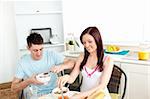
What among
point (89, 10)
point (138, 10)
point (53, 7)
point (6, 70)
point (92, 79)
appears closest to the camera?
point (92, 79)

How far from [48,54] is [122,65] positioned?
0.83 metres

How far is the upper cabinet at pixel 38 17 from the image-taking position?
133 inches

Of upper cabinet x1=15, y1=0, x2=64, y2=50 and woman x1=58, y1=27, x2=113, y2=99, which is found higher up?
upper cabinet x1=15, y1=0, x2=64, y2=50

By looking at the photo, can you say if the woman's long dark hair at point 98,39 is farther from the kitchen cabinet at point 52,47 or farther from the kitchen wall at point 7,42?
the kitchen cabinet at point 52,47

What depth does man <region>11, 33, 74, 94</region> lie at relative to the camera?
7.07 ft

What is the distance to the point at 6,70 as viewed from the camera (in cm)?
308

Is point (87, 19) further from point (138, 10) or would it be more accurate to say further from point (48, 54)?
point (48, 54)

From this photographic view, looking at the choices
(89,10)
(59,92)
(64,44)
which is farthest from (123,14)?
(59,92)

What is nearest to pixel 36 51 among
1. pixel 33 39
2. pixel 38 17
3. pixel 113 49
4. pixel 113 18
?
pixel 33 39

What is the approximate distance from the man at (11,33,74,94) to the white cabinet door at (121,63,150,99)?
72 centimetres

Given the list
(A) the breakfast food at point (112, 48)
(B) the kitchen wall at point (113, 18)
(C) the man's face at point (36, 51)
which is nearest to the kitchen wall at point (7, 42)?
(B) the kitchen wall at point (113, 18)

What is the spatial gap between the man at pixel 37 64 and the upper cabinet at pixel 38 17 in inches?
46.6

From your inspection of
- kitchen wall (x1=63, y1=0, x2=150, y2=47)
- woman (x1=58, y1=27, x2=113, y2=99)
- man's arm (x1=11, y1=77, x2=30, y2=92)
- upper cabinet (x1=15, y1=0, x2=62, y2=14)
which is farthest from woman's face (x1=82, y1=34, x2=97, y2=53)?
upper cabinet (x1=15, y1=0, x2=62, y2=14)

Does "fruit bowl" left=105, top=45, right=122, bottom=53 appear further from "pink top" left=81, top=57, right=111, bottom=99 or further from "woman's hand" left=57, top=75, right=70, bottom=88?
"woman's hand" left=57, top=75, right=70, bottom=88
